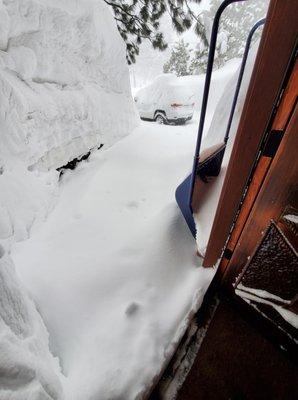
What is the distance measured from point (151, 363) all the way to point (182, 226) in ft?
4.04

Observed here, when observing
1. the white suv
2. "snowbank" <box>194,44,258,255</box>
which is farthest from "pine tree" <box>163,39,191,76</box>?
"snowbank" <box>194,44,258,255</box>

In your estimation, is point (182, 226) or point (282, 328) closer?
point (282, 328)

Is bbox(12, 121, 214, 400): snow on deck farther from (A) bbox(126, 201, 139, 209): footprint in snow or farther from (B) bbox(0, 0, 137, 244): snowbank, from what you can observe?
(B) bbox(0, 0, 137, 244): snowbank

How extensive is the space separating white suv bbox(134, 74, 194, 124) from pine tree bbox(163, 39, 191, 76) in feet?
42.8

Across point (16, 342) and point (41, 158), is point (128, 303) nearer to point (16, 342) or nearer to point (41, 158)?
point (16, 342)

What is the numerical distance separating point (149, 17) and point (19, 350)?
600 centimetres

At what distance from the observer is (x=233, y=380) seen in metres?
1.40

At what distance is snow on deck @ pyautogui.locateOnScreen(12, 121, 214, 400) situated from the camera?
4.37 feet

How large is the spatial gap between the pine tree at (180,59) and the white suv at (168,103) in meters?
13.0

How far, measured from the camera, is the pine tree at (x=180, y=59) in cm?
1867

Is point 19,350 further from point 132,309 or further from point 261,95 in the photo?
point 261,95

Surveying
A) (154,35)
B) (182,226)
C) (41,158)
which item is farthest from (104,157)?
(154,35)

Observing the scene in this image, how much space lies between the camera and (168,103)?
7.36 metres

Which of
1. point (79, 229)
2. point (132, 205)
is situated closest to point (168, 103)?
point (132, 205)
